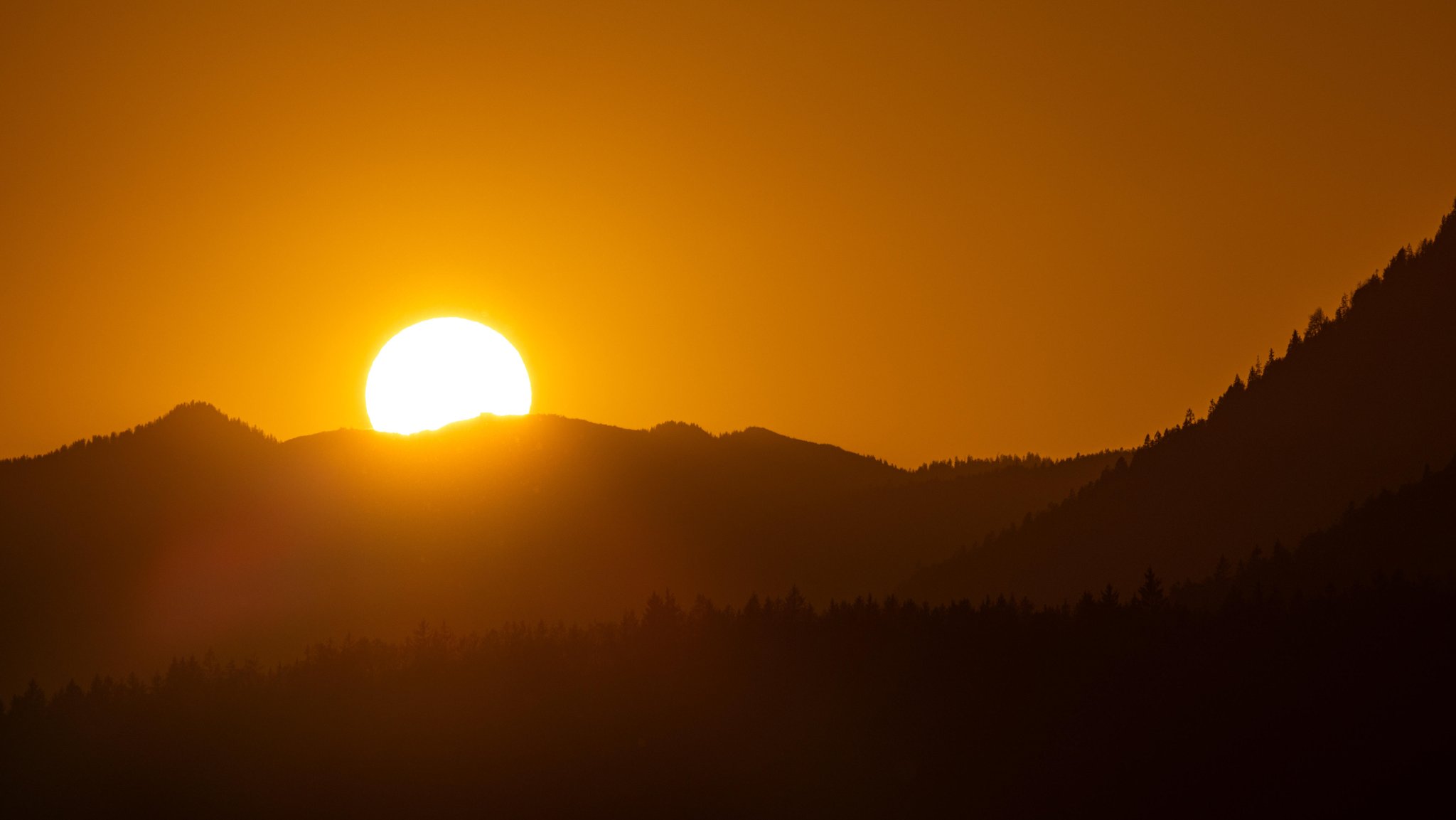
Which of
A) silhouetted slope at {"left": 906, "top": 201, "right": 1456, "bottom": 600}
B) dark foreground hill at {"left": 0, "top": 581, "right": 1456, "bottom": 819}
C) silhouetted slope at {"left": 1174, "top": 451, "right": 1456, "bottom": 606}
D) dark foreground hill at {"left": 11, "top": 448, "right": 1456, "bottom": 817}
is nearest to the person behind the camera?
dark foreground hill at {"left": 0, "top": 581, "right": 1456, "bottom": 819}

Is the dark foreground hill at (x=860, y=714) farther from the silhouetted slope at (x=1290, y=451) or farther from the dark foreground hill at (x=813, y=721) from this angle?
the silhouetted slope at (x=1290, y=451)

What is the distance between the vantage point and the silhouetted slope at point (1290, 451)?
144 metres

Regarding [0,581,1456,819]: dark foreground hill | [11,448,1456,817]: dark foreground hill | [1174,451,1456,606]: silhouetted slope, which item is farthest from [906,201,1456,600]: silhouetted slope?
[0,581,1456,819]: dark foreground hill

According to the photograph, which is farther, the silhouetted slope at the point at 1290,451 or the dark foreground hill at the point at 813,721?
the silhouetted slope at the point at 1290,451

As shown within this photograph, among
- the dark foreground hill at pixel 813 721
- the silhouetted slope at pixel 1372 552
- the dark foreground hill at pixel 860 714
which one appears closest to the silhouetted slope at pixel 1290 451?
the silhouetted slope at pixel 1372 552

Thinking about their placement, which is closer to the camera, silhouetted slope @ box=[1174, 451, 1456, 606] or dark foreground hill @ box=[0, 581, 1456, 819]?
dark foreground hill @ box=[0, 581, 1456, 819]

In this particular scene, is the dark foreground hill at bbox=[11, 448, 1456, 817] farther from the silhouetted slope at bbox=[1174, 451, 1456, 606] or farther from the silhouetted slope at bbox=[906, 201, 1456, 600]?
the silhouetted slope at bbox=[906, 201, 1456, 600]

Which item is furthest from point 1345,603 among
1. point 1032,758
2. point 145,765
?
point 145,765

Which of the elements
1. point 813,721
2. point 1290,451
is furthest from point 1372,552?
point 813,721

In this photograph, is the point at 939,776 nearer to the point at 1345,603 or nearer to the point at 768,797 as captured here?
the point at 768,797

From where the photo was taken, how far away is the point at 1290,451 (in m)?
157

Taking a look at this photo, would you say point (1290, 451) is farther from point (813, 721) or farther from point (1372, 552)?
point (813, 721)

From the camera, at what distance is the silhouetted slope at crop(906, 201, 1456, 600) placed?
144500mm

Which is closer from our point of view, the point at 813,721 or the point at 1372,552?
the point at 1372,552
